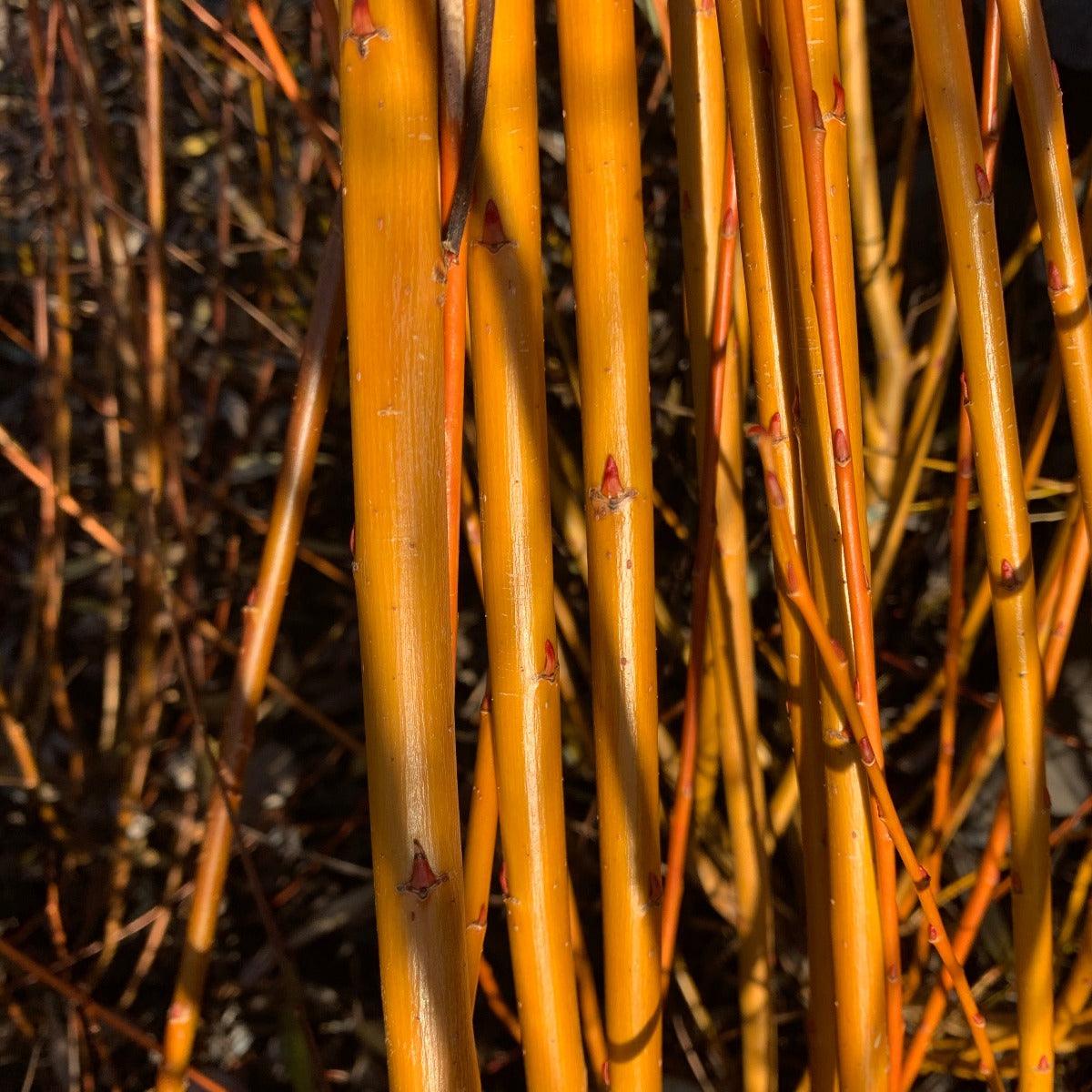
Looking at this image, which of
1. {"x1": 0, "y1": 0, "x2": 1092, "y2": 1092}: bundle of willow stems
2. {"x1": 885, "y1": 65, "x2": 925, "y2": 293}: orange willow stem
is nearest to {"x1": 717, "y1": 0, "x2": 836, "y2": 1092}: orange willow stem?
{"x1": 0, "y1": 0, "x2": 1092, "y2": 1092}: bundle of willow stems

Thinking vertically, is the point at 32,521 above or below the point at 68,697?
above

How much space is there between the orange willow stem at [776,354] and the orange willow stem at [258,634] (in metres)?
0.17

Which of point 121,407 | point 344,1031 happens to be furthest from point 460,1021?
point 121,407

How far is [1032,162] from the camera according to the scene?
0.37 meters

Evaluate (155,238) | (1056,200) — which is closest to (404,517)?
(1056,200)

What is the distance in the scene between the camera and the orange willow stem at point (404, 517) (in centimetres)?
30

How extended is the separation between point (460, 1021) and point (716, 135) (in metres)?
0.40

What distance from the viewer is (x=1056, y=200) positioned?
14.8 inches

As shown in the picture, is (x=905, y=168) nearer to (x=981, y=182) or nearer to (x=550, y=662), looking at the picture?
(x=981, y=182)

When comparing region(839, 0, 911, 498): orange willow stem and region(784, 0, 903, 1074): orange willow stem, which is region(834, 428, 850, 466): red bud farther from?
region(839, 0, 911, 498): orange willow stem

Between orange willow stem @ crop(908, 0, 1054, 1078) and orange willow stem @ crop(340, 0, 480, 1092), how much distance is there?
0.62 feet

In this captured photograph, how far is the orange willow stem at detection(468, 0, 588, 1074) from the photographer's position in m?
0.35

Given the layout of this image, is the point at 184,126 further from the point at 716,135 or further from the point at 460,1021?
the point at 460,1021

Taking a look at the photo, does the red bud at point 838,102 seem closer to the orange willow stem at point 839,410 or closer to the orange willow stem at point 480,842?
the orange willow stem at point 839,410
